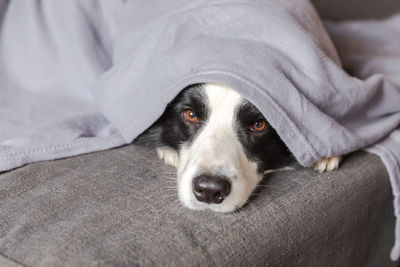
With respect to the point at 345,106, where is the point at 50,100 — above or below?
below

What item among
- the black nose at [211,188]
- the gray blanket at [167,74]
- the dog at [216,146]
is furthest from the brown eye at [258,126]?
the black nose at [211,188]

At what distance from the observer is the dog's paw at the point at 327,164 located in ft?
4.28

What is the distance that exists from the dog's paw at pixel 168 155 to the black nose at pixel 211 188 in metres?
0.24

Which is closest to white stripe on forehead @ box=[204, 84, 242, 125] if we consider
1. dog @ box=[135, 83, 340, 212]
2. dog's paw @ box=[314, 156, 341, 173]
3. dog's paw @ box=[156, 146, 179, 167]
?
dog @ box=[135, 83, 340, 212]

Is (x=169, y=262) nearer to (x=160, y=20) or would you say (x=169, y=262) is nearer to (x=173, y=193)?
(x=173, y=193)

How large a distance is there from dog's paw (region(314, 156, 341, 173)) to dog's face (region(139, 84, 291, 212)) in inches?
3.5

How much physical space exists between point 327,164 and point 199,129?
0.36 m

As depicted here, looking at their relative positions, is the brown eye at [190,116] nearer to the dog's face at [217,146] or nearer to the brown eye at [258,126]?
the dog's face at [217,146]

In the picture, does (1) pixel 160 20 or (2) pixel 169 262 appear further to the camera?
(1) pixel 160 20

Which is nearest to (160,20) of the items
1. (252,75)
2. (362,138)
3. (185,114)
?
(185,114)

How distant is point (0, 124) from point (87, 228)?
2.12 ft

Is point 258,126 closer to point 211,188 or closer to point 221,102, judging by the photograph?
point 221,102

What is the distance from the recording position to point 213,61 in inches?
46.8

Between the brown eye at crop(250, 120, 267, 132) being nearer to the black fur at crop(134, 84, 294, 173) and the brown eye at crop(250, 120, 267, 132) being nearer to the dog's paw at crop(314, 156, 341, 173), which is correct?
the black fur at crop(134, 84, 294, 173)
